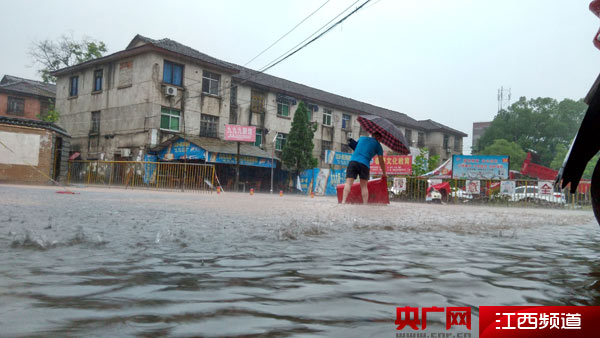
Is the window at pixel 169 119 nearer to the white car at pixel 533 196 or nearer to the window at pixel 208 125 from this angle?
the window at pixel 208 125

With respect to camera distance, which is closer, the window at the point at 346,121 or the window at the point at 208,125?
the window at the point at 208,125

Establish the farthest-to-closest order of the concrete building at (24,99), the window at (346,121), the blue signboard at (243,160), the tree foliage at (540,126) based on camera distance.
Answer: the tree foliage at (540,126) < the window at (346,121) < the concrete building at (24,99) < the blue signboard at (243,160)

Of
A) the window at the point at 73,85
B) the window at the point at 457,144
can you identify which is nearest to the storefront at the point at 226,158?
the window at the point at 73,85

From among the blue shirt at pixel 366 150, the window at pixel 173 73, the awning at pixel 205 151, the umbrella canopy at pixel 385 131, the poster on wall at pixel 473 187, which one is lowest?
the poster on wall at pixel 473 187

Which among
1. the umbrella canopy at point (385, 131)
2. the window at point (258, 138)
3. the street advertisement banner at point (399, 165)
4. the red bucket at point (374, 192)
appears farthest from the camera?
the window at point (258, 138)

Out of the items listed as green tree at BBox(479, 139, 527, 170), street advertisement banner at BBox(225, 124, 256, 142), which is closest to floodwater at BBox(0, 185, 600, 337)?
street advertisement banner at BBox(225, 124, 256, 142)

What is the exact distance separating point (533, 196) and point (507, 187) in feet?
3.25

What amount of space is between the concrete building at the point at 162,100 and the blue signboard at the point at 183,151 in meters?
0.78

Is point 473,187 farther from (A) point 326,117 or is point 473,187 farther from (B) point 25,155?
(B) point 25,155

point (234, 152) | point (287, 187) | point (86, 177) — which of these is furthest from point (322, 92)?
point (86, 177)

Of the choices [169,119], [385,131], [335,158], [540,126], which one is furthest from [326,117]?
[540,126]

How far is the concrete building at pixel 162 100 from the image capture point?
80.3 feet

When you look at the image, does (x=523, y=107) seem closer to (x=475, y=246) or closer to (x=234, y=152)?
(x=234, y=152)

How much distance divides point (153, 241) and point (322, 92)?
115 feet
